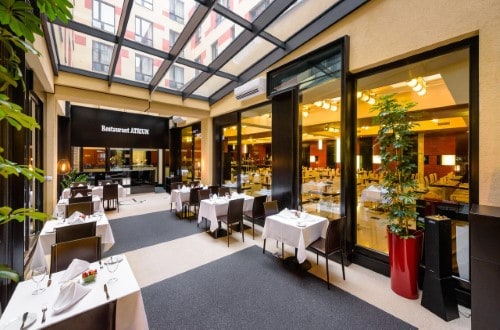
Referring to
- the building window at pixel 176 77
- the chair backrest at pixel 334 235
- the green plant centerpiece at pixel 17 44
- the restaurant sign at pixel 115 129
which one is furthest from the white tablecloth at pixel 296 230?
the restaurant sign at pixel 115 129

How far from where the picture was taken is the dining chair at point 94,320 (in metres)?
1.36

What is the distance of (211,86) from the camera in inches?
282

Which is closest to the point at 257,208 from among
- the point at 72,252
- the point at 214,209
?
the point at 214,209

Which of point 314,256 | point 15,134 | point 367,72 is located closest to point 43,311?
point 15,134

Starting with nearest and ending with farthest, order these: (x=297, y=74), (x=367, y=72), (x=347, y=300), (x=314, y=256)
A: (x=347, y=300) < (x=367, y=72) < (x=314, y=256) < (x=297, y=74)

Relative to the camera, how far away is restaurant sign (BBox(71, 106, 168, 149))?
27.8 feet

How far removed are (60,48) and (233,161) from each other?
509cm

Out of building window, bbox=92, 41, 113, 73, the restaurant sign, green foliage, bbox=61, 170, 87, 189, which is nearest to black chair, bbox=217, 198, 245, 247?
building window, bbox=92, 41, 113, 73

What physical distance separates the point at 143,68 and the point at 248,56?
288 cm

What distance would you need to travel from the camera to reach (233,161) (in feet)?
24.3

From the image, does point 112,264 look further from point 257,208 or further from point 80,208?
point 257,208

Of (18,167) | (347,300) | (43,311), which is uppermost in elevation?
(18,167)

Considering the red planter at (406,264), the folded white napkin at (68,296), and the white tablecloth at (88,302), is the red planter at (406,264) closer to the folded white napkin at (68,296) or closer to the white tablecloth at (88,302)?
the white tablecloth at (88,302)

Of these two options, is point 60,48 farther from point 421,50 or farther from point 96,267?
point 421,50
